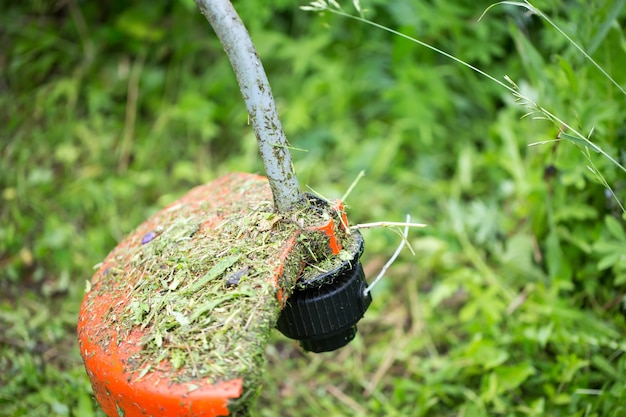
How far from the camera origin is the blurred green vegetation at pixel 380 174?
180 cm

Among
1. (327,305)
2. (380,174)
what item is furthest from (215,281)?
(380,174)

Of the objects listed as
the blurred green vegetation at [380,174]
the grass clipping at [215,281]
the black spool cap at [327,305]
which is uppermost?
the grass clipping at [215,281]

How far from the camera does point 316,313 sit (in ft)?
4.03

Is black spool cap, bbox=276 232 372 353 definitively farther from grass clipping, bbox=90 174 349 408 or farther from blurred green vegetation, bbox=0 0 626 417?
blurred green vegetation, bbox=0 0 626 417

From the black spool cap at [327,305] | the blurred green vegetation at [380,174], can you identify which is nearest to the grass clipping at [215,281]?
the black spool cap at [327,305]

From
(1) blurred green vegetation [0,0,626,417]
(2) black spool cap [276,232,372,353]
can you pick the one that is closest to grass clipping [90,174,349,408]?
(2) black spool cap [276,232,372,353]

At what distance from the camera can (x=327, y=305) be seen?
1224 mm

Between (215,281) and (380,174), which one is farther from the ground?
(215,281)

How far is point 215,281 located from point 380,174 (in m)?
1.60

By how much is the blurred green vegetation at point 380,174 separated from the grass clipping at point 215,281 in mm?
586

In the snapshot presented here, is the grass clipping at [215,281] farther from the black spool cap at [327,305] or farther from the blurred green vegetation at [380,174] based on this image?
the blurred green vegetation at [380,174]

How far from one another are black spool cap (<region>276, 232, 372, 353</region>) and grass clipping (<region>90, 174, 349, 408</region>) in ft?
0.13

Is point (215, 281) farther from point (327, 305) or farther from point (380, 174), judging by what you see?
point (380, 174)

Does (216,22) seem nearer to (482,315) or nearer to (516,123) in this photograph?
(482,315)
